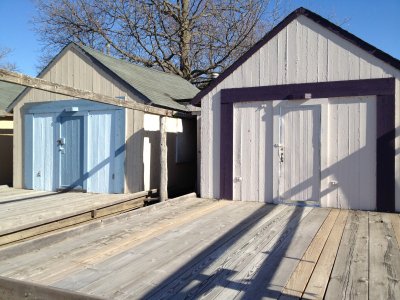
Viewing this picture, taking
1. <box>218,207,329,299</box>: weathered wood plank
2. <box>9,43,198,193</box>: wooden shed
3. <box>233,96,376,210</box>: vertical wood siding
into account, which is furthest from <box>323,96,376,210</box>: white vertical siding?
<box>9,43,198,193</box>: wooden shed

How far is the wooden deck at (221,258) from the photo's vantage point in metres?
3.37

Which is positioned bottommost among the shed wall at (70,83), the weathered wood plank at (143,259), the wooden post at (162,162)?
the weathered wood plank at (143,259)

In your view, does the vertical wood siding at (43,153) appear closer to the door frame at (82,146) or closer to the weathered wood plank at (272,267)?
the door frame at (82,146)

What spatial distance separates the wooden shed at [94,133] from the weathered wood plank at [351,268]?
16.6 ft

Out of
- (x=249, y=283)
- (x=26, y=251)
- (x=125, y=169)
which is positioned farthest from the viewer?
(x=125, y=169)

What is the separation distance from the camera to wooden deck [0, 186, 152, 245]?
5.88m

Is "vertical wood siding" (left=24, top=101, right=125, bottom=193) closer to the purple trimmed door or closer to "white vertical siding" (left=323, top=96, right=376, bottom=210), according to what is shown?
the purple trimmed door

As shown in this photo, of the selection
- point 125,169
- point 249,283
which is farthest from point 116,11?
point 249,283

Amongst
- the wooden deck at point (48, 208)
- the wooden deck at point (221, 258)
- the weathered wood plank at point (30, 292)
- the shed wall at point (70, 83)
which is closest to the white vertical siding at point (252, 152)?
the wooden deck at point (221, 258)

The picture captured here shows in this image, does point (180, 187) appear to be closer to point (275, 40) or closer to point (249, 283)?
point (275, 40)

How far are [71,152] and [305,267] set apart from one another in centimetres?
756

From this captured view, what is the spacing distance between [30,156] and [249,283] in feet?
28.5

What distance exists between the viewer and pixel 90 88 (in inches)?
388

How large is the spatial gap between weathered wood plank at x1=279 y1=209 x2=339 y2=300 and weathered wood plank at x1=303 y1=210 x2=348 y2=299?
44mm
